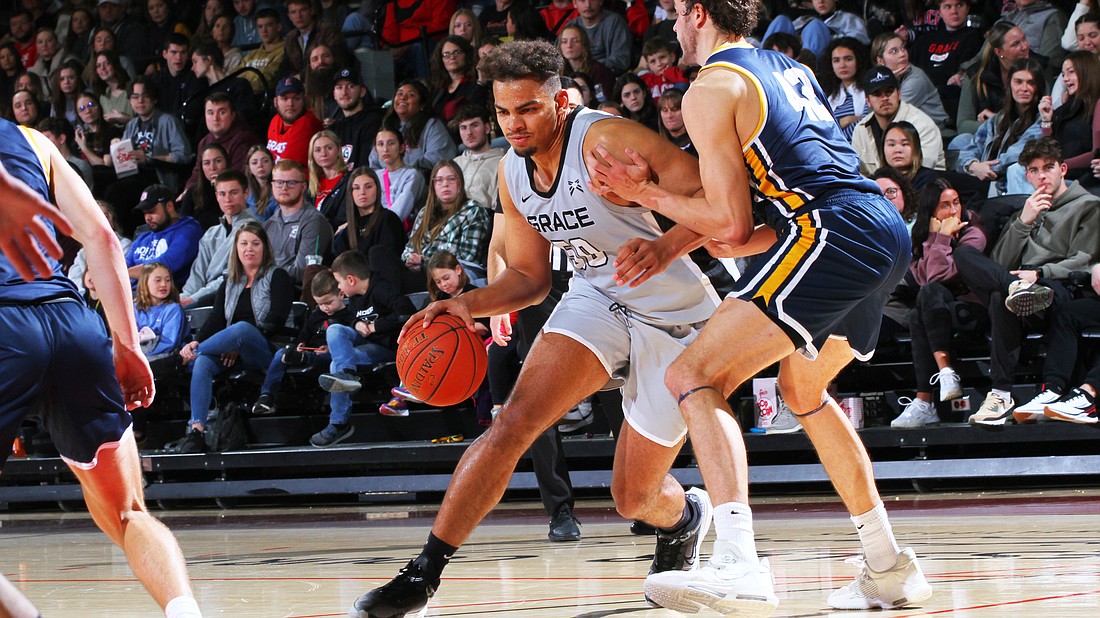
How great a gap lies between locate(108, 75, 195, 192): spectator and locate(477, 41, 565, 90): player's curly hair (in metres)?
8.41

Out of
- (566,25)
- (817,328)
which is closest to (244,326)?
(566,25)

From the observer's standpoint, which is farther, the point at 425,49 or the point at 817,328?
the point at 425,49

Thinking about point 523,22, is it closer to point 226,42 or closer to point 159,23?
point 226,42

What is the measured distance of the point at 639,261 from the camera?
3.47 metres

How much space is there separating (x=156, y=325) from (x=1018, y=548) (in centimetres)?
642

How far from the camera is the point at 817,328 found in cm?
322

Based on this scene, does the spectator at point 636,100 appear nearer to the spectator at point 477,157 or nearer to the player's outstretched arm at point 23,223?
the spectator at point 477,157

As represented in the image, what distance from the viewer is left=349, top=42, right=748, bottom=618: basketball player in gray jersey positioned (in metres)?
3.57

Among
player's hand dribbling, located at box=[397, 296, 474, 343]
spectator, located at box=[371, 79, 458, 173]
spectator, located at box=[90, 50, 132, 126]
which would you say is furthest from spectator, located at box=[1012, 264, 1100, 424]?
spectator, located at box=[90, 50, 132, 126]

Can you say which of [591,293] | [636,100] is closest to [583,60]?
[636,100]

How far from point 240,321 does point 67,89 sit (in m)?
4.72

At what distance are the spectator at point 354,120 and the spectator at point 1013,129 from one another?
4682 mm

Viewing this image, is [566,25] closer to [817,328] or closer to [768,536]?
[768,536]

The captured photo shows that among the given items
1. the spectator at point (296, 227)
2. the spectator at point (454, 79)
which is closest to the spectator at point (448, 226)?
the spectator at point (296, 227)
